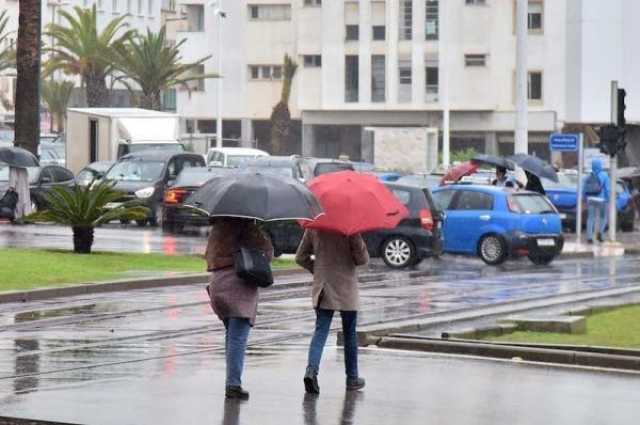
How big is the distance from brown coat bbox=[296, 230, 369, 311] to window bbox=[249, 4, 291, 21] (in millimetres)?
75815

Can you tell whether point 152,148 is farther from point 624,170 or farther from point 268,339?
point 268,339

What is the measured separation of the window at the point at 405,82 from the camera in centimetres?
8431

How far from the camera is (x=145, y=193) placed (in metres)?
43.8

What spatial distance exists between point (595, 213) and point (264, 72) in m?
49.9

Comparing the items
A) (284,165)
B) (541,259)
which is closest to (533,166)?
(541,259)

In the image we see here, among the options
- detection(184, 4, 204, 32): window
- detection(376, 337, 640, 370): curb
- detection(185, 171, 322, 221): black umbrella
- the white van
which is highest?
detection(184, 4, 204, 32): window

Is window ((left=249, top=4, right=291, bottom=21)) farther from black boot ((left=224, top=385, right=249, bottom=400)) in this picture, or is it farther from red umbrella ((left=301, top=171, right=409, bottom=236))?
black boot ((left=224, top=385, right=249, bottom=400))

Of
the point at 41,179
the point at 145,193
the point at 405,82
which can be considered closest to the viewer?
the point at 145,193

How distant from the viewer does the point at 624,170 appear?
55.5 m

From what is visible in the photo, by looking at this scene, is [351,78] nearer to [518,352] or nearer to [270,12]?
[270,12]

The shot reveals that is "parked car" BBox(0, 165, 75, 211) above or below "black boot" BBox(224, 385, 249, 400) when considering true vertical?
above

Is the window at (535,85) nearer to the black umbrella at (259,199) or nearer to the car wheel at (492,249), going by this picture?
the car wheel at (492,249)

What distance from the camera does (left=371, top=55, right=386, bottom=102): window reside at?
85.1m

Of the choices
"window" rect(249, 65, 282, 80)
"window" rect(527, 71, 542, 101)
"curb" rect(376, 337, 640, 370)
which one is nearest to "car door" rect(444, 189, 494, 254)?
"curb" rect(376, 337, 640, 370)
